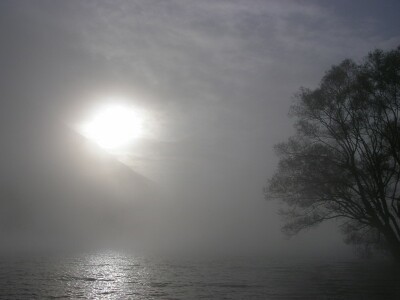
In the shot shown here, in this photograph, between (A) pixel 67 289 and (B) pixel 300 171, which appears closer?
(A) pixel 67 289

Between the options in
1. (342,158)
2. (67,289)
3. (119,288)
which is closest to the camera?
(67,289)

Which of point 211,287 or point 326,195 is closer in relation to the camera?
point 211,287

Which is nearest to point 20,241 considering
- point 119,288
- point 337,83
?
point 119,288

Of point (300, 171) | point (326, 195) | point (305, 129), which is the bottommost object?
point (326, 195)

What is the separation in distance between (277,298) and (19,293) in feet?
66.3

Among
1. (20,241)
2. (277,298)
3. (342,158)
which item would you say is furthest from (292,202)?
(20,241)

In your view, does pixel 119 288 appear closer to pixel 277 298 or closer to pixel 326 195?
pixel 277 298

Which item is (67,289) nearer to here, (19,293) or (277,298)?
(19,293)

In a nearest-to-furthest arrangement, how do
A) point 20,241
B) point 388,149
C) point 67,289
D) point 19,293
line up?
point 19,293
point 67,289
point 388,149
point 20,241

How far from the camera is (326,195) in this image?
41.2 metres

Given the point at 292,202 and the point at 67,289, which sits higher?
the point at 292,202

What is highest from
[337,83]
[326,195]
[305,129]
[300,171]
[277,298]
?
[337,83]

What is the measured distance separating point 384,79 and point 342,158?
956 cm

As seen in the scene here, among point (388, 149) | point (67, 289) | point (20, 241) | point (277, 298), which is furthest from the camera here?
point (20, 241)
